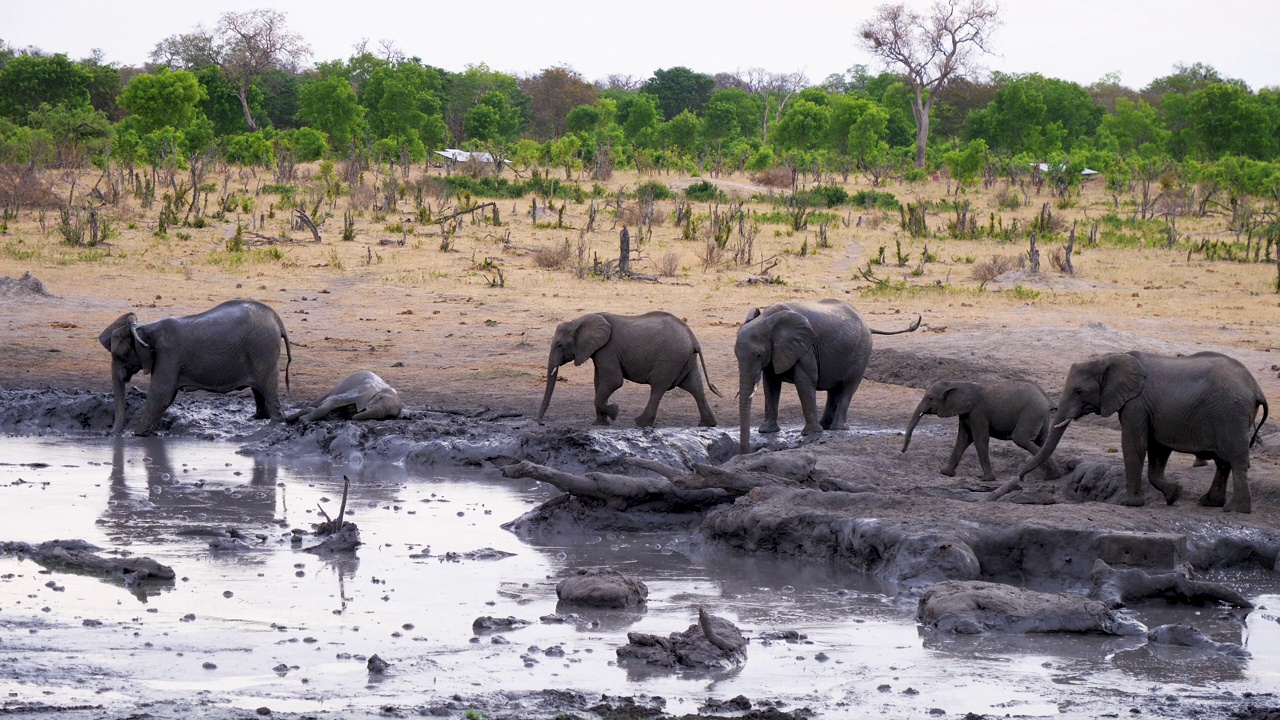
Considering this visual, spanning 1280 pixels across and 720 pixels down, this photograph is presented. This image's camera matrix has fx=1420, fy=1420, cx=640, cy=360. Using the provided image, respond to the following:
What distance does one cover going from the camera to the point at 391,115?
→ 4109cm

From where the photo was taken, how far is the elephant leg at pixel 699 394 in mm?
11156

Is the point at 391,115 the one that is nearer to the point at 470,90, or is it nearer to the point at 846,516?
A: the point at 470,90

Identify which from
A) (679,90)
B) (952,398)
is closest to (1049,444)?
(952,398)

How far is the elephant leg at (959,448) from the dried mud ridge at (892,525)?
0.68 feet

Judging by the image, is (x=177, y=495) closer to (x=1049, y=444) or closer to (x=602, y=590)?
(x=602, y=590)

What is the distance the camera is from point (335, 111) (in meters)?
40.4

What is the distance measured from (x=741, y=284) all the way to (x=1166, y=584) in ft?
45.3

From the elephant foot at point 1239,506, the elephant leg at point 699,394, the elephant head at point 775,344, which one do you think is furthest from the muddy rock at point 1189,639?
the elephant leg at point 699,394

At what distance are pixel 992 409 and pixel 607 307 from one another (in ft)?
30.2

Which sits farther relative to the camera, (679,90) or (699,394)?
(679,90)

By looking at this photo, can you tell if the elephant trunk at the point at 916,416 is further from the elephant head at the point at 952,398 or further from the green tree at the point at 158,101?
the green tree at the point at 158,101

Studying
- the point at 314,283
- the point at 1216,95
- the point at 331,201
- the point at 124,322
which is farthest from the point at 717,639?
the point at 1216,95

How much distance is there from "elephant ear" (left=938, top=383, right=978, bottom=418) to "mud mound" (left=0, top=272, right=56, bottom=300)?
11.5 m

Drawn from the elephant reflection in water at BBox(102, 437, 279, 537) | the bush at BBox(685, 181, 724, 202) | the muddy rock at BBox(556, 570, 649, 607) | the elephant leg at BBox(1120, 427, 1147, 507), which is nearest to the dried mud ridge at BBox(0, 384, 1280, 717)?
the elephant leg at BBox(1120, 427, 1147, 507)
